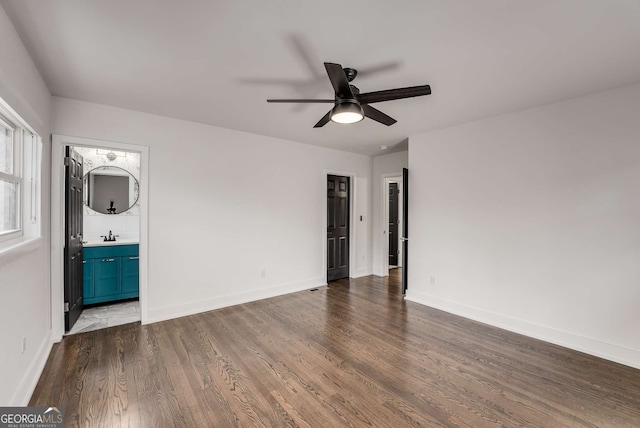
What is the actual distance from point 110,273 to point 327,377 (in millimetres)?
3527

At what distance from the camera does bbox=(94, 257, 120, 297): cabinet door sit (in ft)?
13.0

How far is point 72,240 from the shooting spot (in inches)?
128

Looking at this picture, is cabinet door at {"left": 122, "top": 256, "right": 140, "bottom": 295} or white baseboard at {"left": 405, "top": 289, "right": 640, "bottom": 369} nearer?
white baseboard at {"left": 405, "top": 289, "right": 640, "bottom": 369}

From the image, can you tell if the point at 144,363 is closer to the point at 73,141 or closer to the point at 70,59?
the point at 73,141

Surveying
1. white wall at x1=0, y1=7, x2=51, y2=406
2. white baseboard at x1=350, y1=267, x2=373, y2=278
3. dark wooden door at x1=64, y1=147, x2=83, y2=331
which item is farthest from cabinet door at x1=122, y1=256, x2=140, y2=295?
white baseboard at x1=350, y1=267, x2=373, y2=278

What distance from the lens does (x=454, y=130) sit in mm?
3850

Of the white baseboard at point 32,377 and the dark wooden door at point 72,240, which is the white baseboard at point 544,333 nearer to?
the white baseboard at point 32,377

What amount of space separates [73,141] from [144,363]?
93.9 inches

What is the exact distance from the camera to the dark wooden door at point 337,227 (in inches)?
214

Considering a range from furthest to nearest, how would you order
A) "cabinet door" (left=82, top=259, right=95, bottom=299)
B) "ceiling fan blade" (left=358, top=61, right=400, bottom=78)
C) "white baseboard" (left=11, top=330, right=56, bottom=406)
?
"cabinet door" (left=82, top=259, right=95, bottom=299), "ceiling fan blade" (left=358, top=61, right=400, bottom=78), "white baseboard" (left=11, top=330, right=56, bottom=406)

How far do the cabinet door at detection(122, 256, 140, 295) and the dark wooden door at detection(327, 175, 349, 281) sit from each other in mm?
3149

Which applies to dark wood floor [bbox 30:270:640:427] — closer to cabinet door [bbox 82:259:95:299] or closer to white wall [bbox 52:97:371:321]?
→ white wall [bbox 52:97:371:321]


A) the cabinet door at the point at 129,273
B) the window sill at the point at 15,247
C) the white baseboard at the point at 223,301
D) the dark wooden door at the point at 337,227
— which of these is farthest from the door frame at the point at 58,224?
the dark wooden door at the point at 337,227

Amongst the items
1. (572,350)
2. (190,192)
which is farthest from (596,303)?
(190,192)
